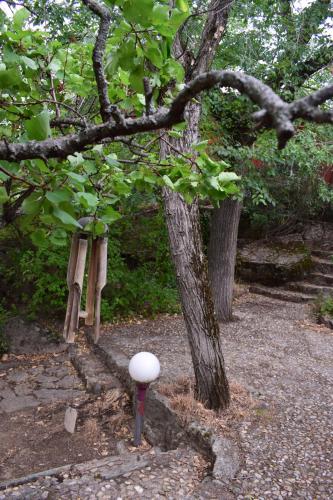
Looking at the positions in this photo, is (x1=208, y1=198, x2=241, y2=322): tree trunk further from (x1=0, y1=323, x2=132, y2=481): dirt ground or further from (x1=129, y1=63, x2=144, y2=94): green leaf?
(x1=129, y1=63, x2=144, y2=94): green leaf

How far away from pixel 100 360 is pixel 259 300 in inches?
160

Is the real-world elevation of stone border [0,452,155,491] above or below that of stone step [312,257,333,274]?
below

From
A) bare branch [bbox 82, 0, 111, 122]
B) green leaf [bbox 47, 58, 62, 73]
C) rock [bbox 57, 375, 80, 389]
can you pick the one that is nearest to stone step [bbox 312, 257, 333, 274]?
rock [bbox 57, 375, 80, 389]

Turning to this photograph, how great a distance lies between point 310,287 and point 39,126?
27.3 ft

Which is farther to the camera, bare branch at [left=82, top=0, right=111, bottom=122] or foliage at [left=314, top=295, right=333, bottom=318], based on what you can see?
foliage at [left=314, top=295, right=333, bottom=318]

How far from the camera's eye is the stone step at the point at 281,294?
27.7ft

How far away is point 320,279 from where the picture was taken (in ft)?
29.6

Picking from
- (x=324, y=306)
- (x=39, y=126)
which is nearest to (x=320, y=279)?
(x=324, y=306)

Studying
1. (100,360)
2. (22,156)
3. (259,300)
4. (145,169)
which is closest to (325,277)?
(259,300)

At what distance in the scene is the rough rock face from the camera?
9.24 m

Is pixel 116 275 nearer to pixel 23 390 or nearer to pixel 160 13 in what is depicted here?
pixel 23 390

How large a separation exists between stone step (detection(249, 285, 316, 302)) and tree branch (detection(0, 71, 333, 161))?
776 centimetres

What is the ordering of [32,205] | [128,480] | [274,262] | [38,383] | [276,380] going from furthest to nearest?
[274,262] → [38,383] → [276,380] → [128,480] → [32,205]

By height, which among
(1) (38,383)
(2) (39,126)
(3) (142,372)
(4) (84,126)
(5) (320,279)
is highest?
(4) (84,126)
